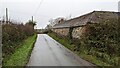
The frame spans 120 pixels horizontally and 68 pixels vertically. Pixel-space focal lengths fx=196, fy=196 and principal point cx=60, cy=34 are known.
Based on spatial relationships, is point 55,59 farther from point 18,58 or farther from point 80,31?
point 80,31

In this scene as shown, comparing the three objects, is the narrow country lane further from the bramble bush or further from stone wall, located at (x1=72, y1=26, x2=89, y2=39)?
stone wall, located at (x1=72, y1=26, x2=89, y2=39)

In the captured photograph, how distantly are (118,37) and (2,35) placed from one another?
9.20 meters

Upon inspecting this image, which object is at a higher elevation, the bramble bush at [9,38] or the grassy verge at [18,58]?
the bramble bush at [9,38]

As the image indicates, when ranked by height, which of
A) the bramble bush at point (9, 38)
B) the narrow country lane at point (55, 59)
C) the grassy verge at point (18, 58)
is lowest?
the narrow country lane at point (55, 59)

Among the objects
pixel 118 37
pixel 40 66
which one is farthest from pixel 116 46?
pixel 40 66

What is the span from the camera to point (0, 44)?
13.1 metres

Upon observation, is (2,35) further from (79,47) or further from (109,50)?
(109,50)

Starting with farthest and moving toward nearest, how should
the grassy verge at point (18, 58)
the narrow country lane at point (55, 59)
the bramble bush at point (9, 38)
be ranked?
the bramble bush at point (9, 38), the narrow country lane at point (55, 59), the grassy verge at point (18, 58)

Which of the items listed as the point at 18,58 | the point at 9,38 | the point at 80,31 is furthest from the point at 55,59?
the point at 80,31

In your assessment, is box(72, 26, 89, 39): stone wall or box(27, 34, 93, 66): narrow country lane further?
box(72, 26, 89, 39): stone wall

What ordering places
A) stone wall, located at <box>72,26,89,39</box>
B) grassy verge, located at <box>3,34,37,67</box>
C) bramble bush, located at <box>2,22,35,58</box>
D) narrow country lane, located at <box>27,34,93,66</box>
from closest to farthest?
grassy verge, located at <box>3,34,37,67</box> < narrow country lane, located at <box>27,34,93,66</box> < bramble bush, located at <box>2,22,35,58</box> < stone wall, located at <box>72,26,89,39</box>

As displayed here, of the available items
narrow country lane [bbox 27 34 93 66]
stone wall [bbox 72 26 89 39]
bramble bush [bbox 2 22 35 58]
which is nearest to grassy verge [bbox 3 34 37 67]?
narrow country lane [bbox 27 34 93 66]

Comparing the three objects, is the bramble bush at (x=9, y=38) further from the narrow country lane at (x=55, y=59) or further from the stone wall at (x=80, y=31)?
the stone wall at (x=80, y=31)

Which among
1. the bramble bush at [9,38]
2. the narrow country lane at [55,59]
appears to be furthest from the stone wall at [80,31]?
the bramble bush at [9,38]
